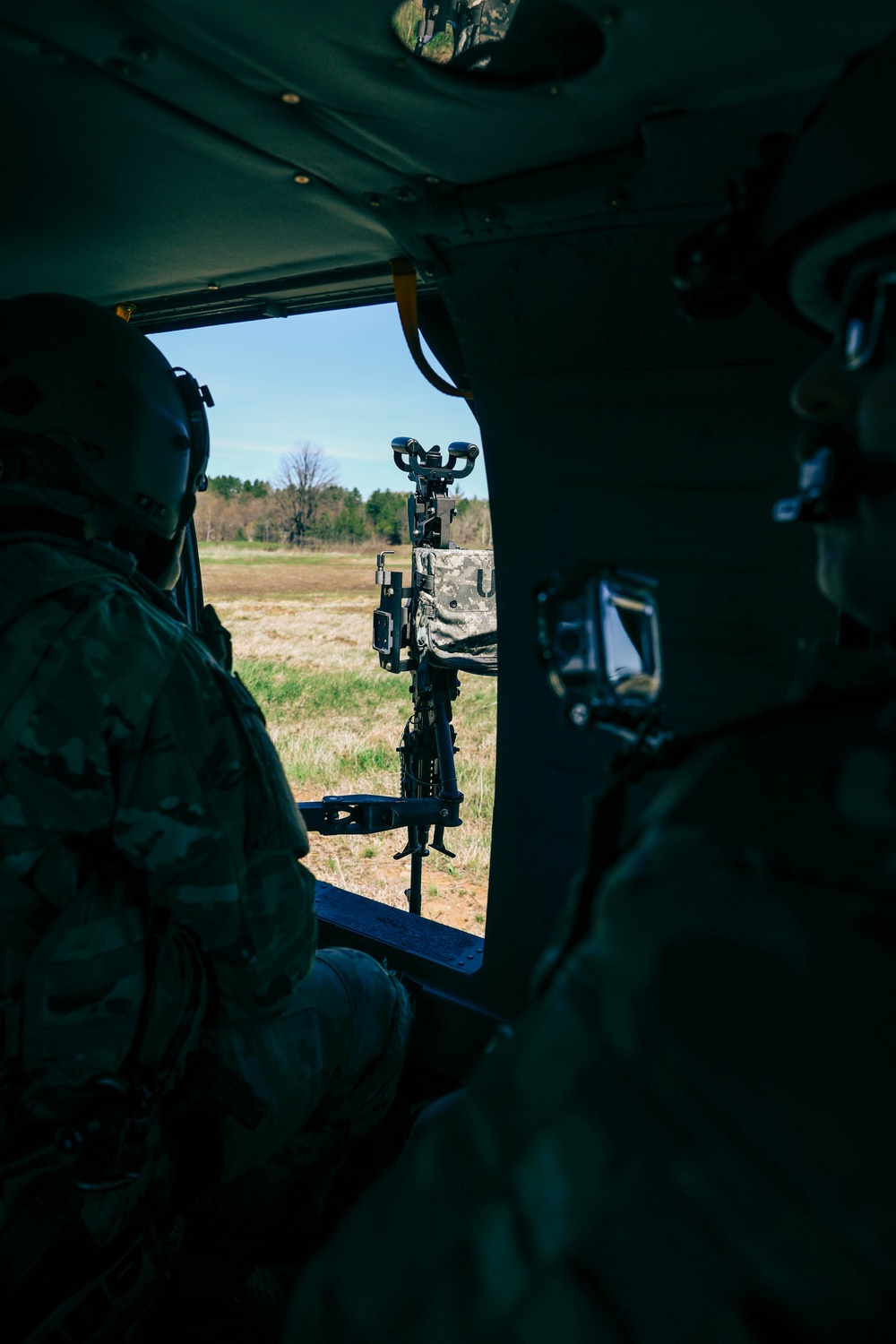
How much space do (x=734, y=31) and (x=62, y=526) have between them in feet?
4.26

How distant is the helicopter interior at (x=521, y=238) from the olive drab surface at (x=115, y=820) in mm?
650

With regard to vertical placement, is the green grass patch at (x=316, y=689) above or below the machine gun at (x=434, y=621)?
below

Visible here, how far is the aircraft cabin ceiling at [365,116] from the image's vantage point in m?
1.19

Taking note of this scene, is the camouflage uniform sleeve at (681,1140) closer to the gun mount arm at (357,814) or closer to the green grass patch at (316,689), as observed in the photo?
the gun mount arm at (357,814)

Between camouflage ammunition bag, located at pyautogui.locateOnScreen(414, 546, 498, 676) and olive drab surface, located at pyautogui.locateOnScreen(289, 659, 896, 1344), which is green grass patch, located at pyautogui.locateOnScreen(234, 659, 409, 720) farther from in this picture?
olive drab surface, located at pyautogui.locateOnScreen(289, 659, 896, 1344)

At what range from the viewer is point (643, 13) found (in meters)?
1.12

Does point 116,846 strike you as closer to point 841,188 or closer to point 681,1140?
point 681,1140

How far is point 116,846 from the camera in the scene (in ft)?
4.93

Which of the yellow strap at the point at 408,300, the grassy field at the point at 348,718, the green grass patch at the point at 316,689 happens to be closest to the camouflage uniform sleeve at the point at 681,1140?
the yellow strap at the point at 408,300

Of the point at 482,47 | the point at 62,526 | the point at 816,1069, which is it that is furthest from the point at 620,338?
the point at 816,1069

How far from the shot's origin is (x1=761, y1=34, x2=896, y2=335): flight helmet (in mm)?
728

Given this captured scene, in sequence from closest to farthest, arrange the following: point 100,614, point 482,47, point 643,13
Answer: point 643,13, point 482,47, point 100,614

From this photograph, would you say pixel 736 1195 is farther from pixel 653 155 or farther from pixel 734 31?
pixel 653 155

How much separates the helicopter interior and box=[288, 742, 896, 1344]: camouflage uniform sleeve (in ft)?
2.59
